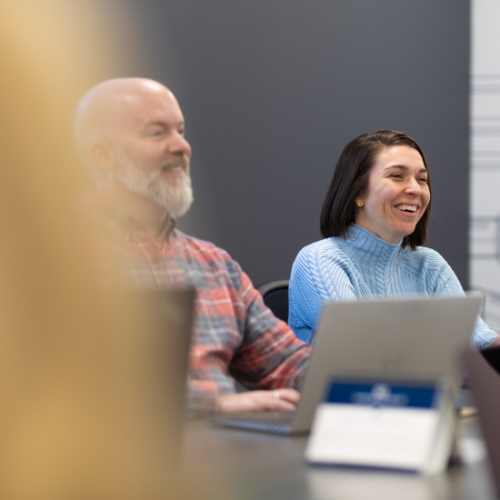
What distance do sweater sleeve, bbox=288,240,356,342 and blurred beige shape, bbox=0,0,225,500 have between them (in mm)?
1522

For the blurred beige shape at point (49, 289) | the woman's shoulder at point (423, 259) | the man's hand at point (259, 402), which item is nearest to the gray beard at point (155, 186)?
the man's hand at point (259, 402)

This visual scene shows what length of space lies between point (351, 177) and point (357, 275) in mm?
372

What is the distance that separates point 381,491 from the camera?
2.09 feet

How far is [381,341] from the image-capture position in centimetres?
80

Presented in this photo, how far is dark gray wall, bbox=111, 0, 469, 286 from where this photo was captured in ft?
9.07

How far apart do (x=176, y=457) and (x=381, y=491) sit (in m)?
0.21

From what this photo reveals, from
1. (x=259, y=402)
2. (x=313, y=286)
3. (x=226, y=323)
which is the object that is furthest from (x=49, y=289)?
(x=313, y=286)

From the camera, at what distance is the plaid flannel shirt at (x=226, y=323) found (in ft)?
4.36

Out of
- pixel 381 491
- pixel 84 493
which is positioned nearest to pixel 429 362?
pixel 381 491

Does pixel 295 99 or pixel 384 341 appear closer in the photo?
pixel 384 341

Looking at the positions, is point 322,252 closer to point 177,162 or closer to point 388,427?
point 177,162

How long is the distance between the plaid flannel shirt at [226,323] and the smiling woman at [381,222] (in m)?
0.60

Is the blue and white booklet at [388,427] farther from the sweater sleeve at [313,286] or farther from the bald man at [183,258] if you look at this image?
the sweater sleeve at [313,286]

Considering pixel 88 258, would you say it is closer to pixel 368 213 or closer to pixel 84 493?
pixel 84 493
